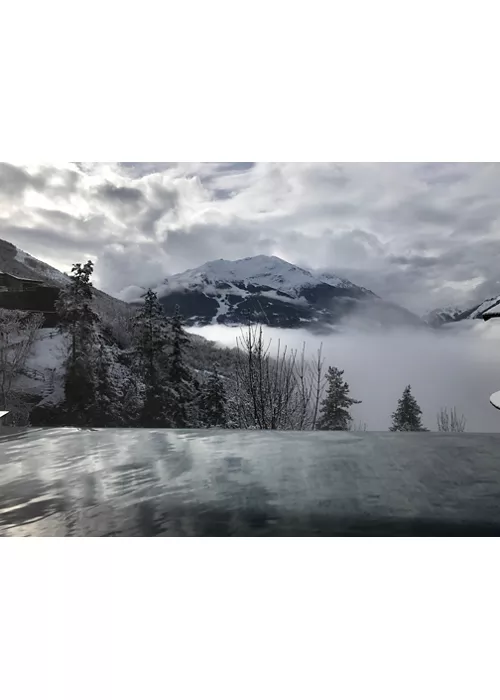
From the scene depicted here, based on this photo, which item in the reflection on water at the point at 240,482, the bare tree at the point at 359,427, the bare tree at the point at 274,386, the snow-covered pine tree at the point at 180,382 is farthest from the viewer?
the snow-covered pine tree at the point at 180,382

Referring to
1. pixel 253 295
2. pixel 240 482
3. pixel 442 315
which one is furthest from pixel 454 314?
pixel 240 482

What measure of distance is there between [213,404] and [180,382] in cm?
41

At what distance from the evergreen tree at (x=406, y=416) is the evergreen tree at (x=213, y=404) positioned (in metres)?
1.73

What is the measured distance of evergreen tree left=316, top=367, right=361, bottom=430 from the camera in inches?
247

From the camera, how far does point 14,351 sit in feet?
21.2

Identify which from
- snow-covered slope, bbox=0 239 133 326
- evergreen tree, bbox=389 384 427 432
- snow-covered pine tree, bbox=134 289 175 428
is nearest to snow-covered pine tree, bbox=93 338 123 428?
snow-covered pine tree, bbox=134 289 175 428

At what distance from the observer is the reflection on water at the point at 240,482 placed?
11.9 feet

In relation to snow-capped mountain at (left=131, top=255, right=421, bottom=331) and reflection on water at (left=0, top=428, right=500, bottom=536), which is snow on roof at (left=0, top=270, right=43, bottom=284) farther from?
reflection on water at (left=0, top=428, right=500, bottom=536)

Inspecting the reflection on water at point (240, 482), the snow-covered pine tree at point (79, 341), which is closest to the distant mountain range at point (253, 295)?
the snow-covered pine tree at point (79, 341)

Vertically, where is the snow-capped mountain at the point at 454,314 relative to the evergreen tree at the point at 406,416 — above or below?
above

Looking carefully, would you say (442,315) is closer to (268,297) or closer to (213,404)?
(268,297)

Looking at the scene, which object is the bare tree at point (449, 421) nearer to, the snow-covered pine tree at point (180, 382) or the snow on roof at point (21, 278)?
the snow-covered pine tree at point (180, 382)

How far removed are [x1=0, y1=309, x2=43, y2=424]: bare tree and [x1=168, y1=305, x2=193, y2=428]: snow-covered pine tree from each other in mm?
1402
